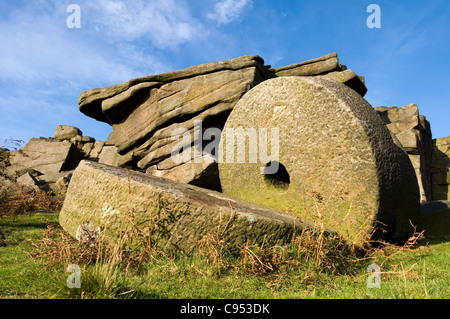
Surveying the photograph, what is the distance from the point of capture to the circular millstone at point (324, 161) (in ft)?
12.3

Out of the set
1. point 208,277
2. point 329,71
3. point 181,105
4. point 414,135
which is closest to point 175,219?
point 208,277

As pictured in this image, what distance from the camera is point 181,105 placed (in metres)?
7.77

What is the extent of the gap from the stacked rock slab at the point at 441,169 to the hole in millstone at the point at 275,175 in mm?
10786

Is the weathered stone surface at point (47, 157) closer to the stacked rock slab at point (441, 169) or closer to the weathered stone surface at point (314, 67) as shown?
the weathered stone surface at point (314, 67)

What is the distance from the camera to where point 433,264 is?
11.1ft

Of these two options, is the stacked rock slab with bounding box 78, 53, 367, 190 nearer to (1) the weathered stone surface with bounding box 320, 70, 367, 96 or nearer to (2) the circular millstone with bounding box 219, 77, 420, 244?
(1) the weathered stone surface with bounding box 320, 70, 367, 96

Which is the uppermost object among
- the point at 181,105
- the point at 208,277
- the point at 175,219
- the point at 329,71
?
the point at 329,71

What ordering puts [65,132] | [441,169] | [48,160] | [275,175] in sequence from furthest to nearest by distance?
1. [65,132]
2. [441,169]
3. [48,160]
4. [275,175]

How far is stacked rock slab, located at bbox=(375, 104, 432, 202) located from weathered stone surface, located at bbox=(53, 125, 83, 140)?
14.2 metres

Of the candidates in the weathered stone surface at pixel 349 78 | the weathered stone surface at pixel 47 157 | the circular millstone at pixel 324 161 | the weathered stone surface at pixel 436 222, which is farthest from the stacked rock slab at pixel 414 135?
the weathered stone surface at pixel 47 157

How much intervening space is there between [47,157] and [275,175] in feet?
35.2

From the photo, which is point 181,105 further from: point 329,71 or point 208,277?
point 208,277
